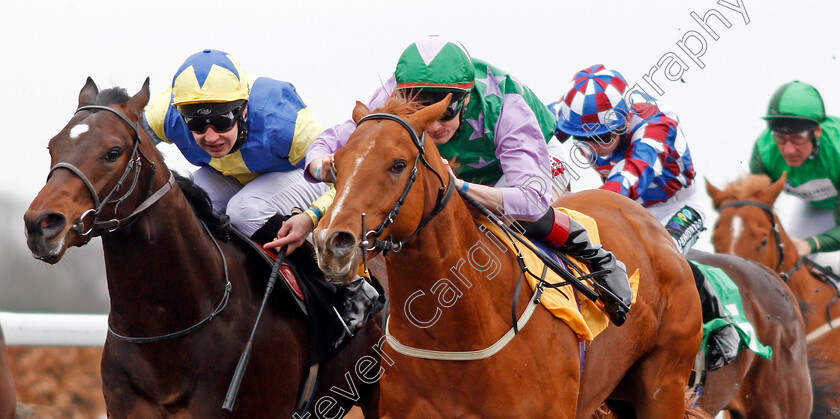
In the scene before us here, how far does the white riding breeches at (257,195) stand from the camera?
4.33 m

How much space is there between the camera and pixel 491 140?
3.90m

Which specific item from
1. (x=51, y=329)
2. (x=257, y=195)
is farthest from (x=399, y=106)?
(x=51, y=329)

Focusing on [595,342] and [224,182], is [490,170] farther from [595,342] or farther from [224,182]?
[224,182]

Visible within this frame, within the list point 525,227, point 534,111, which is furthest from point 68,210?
point 534,111

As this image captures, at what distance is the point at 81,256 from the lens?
12.3 metres

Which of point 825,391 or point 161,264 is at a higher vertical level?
point 161,264

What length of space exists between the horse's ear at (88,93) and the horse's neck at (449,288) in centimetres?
136

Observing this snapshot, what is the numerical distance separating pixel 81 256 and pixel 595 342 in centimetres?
987

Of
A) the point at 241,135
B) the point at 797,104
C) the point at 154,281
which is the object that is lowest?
the point at 797,104

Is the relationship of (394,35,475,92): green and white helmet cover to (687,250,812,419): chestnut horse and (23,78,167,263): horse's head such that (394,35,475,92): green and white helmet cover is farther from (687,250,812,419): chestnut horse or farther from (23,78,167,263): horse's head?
(687,250,812,419): chestnut horse

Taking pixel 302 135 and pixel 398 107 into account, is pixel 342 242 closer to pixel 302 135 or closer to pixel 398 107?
pixel 398 107

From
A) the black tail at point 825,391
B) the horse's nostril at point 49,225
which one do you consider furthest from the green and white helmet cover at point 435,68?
the black tail at point 825,391

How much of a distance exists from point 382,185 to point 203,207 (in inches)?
53.8

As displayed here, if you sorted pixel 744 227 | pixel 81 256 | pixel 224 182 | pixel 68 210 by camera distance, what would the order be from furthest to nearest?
pixel 81 256, pixel 744 227, pixel 224 182, pixel 68 210
